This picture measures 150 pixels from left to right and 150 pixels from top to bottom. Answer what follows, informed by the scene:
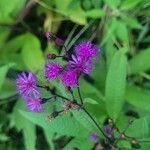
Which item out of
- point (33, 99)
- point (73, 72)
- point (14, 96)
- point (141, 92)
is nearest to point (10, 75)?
point (14, 96)

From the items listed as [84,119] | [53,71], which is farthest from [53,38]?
[84,119]

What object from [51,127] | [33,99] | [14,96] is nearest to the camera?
[33,99]

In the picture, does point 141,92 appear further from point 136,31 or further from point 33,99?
point 33,99

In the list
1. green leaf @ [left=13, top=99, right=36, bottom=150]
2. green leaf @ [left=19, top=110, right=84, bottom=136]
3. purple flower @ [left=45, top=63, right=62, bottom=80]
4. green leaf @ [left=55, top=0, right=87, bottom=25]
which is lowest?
green leaf @ [left=13, top=99, right=36, bottom=150]

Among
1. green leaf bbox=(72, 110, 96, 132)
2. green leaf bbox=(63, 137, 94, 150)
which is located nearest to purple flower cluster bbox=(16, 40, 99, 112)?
green leaf bbox=(72, 110, 96, 132)

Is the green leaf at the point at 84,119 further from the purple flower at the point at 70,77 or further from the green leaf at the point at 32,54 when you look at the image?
the green leaf at the point at 32,54

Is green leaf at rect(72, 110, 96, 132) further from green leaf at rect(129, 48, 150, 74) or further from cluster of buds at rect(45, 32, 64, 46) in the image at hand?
Result: green leaf at rect(129, 48, 150, 74)
